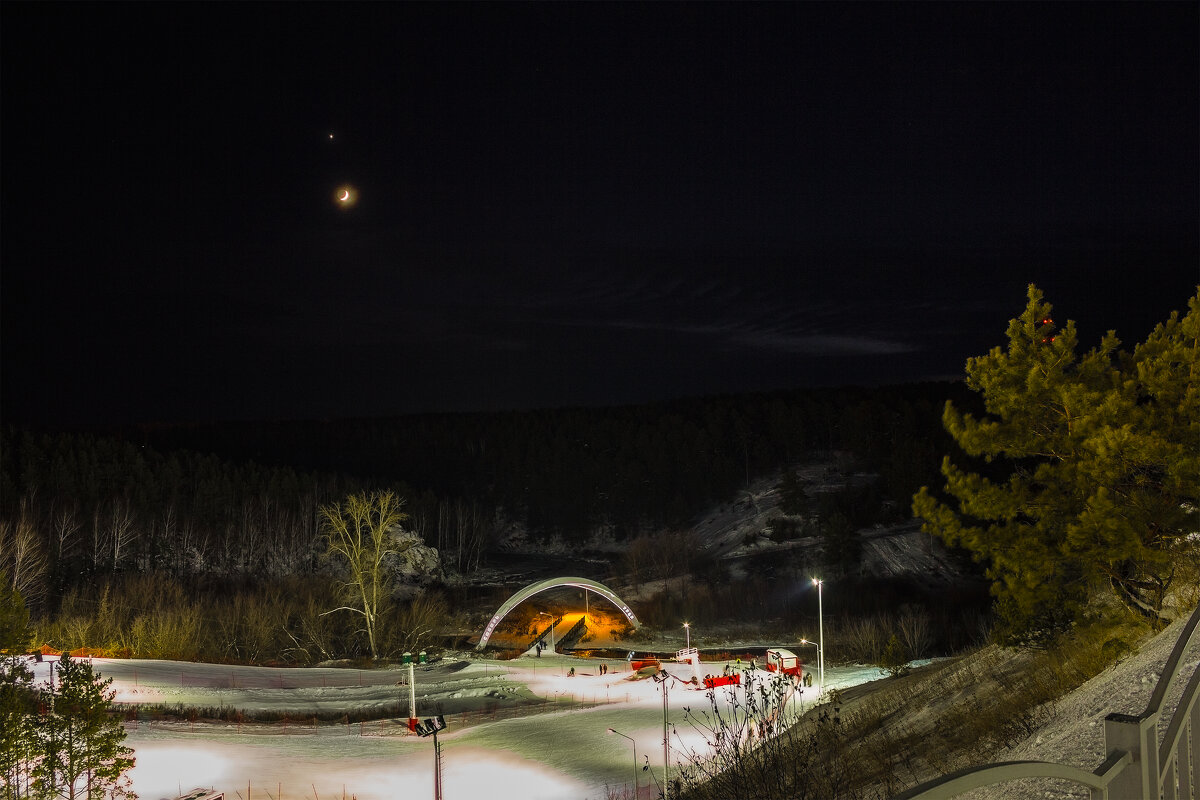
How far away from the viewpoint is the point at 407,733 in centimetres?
3475

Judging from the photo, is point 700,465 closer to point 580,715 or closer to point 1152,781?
point 580,715

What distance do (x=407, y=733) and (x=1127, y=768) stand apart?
112 ft

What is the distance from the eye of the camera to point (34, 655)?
39.0 meters

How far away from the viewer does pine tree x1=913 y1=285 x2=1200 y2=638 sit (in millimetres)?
16969

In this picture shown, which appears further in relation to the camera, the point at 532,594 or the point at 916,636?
the point at 532,594

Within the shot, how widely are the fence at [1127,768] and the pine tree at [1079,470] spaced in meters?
13.8

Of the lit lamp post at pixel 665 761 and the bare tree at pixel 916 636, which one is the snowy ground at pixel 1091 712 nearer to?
the lit lamp post at pixel 665 761

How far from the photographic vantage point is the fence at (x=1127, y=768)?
10.7 feet

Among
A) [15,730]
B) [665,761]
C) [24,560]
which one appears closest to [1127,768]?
[665,761]

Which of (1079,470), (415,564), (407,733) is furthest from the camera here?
(415,564)

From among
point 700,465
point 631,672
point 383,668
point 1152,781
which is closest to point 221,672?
point 383,668

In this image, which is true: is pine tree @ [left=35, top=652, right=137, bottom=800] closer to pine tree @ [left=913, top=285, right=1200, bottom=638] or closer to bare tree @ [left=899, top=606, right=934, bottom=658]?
pine tree @ [left=913, top=285, right=1200, bottom=638]

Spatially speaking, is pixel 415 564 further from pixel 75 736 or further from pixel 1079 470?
pixel 1079 470

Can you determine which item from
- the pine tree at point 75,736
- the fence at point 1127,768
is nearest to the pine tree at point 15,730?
the pine tree at point 75,736
